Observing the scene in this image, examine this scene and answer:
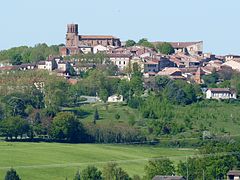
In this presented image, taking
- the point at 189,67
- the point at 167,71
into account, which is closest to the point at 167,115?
the point at 167,71

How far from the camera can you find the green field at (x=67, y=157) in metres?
51.9

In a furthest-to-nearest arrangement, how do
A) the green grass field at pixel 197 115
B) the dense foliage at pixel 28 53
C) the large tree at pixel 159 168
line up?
1. the dense foliage at pixel 28 53
2. the green grass field at pixel 197 115
3. the large tree at pixel 159 168

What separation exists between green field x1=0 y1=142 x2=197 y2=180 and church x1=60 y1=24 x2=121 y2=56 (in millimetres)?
43358

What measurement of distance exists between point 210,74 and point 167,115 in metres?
22.9

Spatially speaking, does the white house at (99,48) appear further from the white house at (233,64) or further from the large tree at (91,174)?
the large tree at (91,174)

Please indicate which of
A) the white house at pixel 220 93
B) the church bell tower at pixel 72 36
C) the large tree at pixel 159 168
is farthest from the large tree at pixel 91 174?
the church bell tower at pixel 72 36

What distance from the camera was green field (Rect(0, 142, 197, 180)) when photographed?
170 ft

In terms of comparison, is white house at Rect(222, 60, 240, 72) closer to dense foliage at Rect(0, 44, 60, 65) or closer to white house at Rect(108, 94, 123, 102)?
dense foliage at Rect(0, 44, 60, 65)

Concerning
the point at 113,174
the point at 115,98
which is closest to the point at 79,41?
the point at 115,98

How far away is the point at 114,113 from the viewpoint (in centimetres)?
7131

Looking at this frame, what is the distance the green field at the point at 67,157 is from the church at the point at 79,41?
4336 centimetres

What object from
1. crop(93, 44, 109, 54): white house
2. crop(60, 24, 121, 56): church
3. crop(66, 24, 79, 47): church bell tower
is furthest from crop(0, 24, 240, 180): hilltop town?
crop(66, 24, 79, 47): church bell tower

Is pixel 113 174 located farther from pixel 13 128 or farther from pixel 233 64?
pixel 233 64

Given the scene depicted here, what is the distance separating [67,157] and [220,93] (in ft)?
81.0
